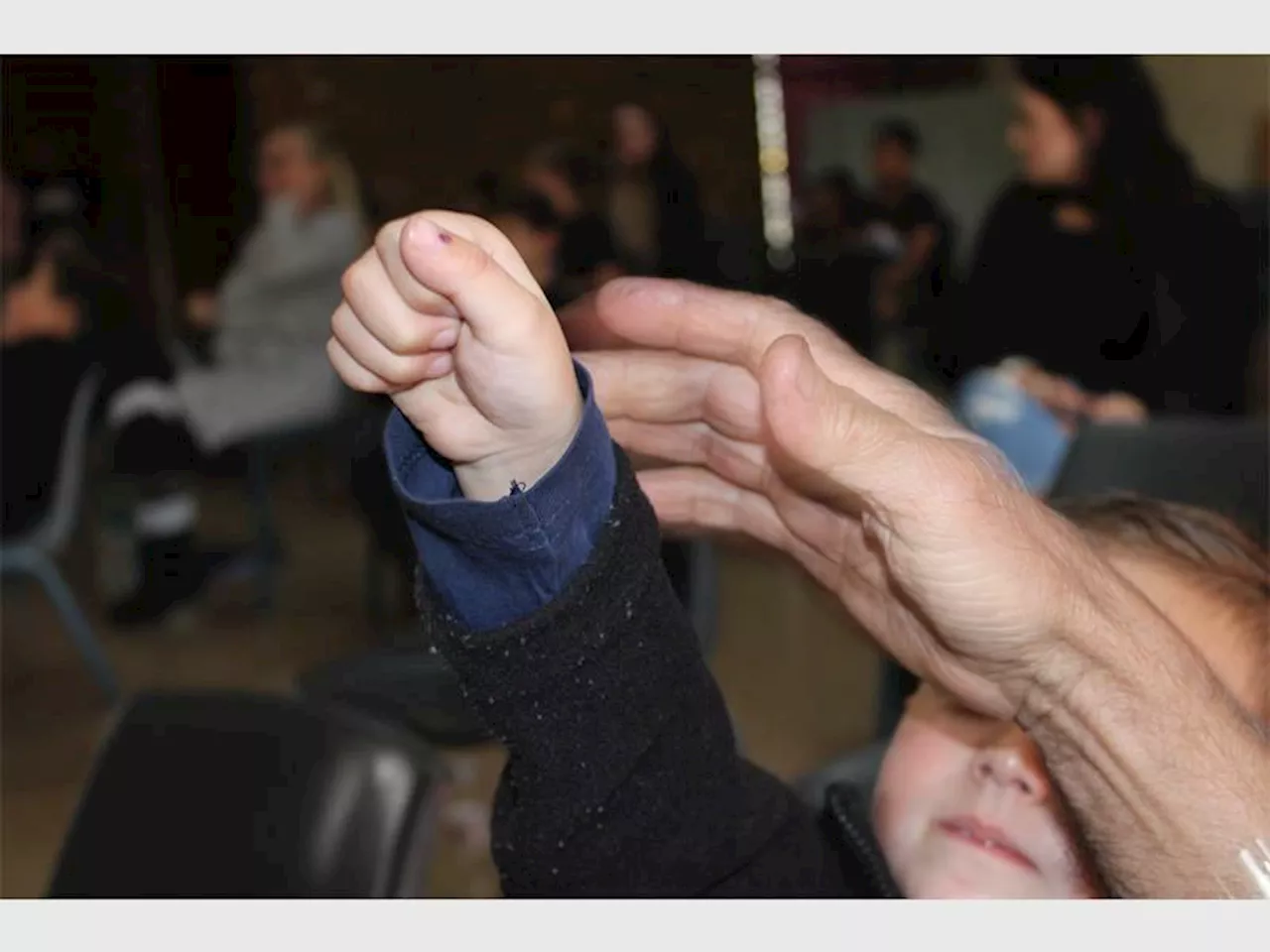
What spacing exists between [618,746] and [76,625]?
1840 millimetres

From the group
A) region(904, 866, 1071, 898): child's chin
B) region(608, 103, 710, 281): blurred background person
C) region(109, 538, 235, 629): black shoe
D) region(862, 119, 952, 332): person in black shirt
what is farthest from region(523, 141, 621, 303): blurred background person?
region(109, 538, 235, 629): black shoe

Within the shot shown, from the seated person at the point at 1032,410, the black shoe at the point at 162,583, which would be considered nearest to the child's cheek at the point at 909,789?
the seated person at the point at 1032,410

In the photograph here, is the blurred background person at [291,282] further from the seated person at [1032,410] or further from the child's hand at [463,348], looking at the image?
the seated person at [1032,410]

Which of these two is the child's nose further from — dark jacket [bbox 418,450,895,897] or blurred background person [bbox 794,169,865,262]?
blurred background person [bbox 794,169,865,262]

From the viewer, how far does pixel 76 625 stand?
2.08 meters

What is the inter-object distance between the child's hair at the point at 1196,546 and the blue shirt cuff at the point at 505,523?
0.17m

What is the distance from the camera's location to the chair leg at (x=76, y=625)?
2057 millimetres

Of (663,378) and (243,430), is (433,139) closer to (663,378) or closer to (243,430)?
(663,378)

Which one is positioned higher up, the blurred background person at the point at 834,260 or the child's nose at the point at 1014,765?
the blurred background person at the point at 834,260

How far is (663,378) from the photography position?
1.42 ft

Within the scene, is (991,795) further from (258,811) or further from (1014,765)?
(258,811)

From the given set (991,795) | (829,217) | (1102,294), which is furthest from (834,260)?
(991,795)
